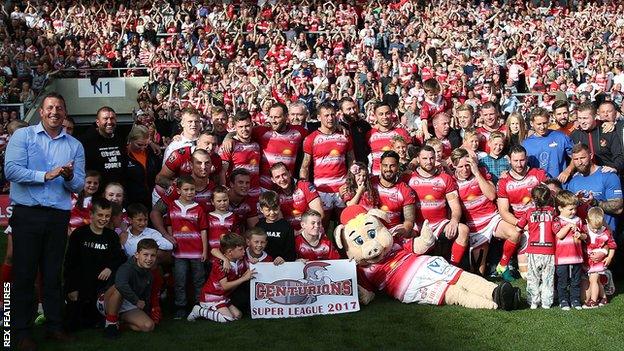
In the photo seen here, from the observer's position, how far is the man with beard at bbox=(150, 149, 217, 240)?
7.74 m

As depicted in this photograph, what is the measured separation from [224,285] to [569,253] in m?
3.19

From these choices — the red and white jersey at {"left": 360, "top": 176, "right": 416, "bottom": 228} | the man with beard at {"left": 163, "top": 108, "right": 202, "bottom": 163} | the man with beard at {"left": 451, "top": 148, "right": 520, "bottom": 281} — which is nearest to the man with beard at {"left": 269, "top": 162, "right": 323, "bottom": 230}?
the red and white jersey at {"left": 360, "top": 176, "right": 416, "bottom": 228}

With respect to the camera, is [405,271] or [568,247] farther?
[405,271]

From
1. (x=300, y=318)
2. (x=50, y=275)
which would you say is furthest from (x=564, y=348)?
(x=50, y=275)

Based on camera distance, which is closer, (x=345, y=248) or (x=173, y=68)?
(x=345, y=248)

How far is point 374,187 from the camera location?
327 inches

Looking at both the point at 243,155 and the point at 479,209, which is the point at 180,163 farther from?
the point at 479,209

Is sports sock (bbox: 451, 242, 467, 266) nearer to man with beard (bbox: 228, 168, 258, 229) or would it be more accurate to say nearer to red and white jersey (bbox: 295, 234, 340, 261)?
red and white jersey (bbox: 295, 234, 340, 261)

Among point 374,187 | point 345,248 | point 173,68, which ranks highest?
point 173,68

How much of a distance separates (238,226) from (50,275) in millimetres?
2239

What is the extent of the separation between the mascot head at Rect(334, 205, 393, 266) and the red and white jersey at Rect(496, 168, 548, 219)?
1522 millimetres

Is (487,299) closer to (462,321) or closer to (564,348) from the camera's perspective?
(462,321)

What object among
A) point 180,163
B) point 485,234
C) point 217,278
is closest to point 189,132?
point 180,163

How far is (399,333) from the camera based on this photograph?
671 centimetres
